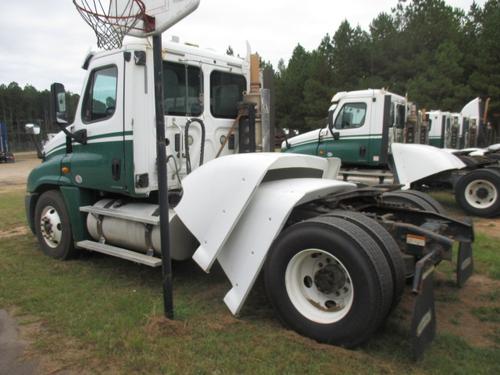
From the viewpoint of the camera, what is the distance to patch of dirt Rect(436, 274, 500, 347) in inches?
144

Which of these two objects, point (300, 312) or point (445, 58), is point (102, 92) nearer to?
point (300, 312)

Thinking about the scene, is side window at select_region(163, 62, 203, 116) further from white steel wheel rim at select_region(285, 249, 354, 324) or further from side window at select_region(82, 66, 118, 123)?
white steel wheel rim at select_region(285, 249, 354, 324)

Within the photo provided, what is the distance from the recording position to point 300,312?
3.56 m

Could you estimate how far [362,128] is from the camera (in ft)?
35.4

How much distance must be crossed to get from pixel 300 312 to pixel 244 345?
51cm

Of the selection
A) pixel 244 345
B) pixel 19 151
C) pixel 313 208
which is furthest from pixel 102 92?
pixel 19 151

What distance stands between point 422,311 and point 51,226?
15.5ft

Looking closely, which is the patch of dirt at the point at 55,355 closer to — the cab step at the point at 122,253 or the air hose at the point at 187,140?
the cab step at the point at 122,253

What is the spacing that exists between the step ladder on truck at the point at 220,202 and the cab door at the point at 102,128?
0.06 ft

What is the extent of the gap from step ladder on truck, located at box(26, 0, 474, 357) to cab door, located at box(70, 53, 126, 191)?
0.06 feet

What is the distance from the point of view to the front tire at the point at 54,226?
5.74m

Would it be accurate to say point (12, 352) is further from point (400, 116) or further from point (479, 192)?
point (400, 116)

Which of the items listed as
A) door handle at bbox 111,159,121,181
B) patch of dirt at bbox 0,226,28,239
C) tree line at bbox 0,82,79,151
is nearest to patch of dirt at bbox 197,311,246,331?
door handle at bbox 111,159,121,181

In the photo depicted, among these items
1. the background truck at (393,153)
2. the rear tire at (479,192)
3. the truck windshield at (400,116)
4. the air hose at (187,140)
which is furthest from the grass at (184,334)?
the truck windshield at (400,116)
